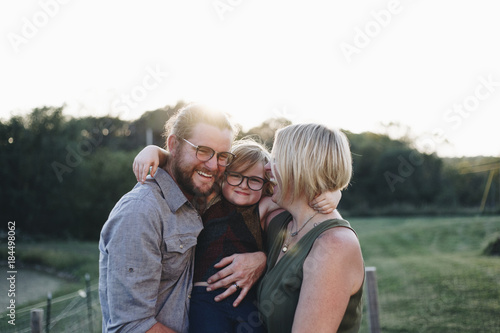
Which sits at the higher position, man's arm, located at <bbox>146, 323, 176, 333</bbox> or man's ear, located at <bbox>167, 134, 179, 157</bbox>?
man's ear, located at <bbox>167, 134, 179, 157</bbox>

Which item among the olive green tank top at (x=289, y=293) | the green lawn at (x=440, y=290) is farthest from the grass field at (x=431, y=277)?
the olive green tank top at (x=289, y=293)

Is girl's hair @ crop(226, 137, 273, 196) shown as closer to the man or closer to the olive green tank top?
the man

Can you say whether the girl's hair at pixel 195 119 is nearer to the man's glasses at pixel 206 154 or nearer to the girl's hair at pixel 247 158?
the man's glasses at pixel 206 154

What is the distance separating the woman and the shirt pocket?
44cm

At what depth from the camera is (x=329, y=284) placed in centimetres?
186

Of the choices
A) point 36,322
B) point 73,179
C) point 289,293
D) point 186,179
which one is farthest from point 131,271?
point 73,179

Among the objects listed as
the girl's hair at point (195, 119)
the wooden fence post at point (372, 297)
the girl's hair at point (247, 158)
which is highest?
the girl's hair at point (195, 119)

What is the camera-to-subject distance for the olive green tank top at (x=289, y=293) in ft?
6.60

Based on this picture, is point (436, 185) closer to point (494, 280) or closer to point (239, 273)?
point (494, 280)

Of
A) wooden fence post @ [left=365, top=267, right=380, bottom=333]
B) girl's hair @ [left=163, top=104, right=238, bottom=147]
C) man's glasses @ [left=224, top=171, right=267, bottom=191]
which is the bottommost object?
wooden fence post @ [left=365, top=267, right=380, bottom=333]

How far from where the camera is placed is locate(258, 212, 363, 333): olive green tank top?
2012 millimetres

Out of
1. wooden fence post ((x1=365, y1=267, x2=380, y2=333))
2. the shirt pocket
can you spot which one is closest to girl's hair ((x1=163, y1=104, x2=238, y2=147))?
the shirt pocket

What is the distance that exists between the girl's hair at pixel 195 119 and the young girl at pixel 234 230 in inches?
8.1

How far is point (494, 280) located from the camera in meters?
8.22
